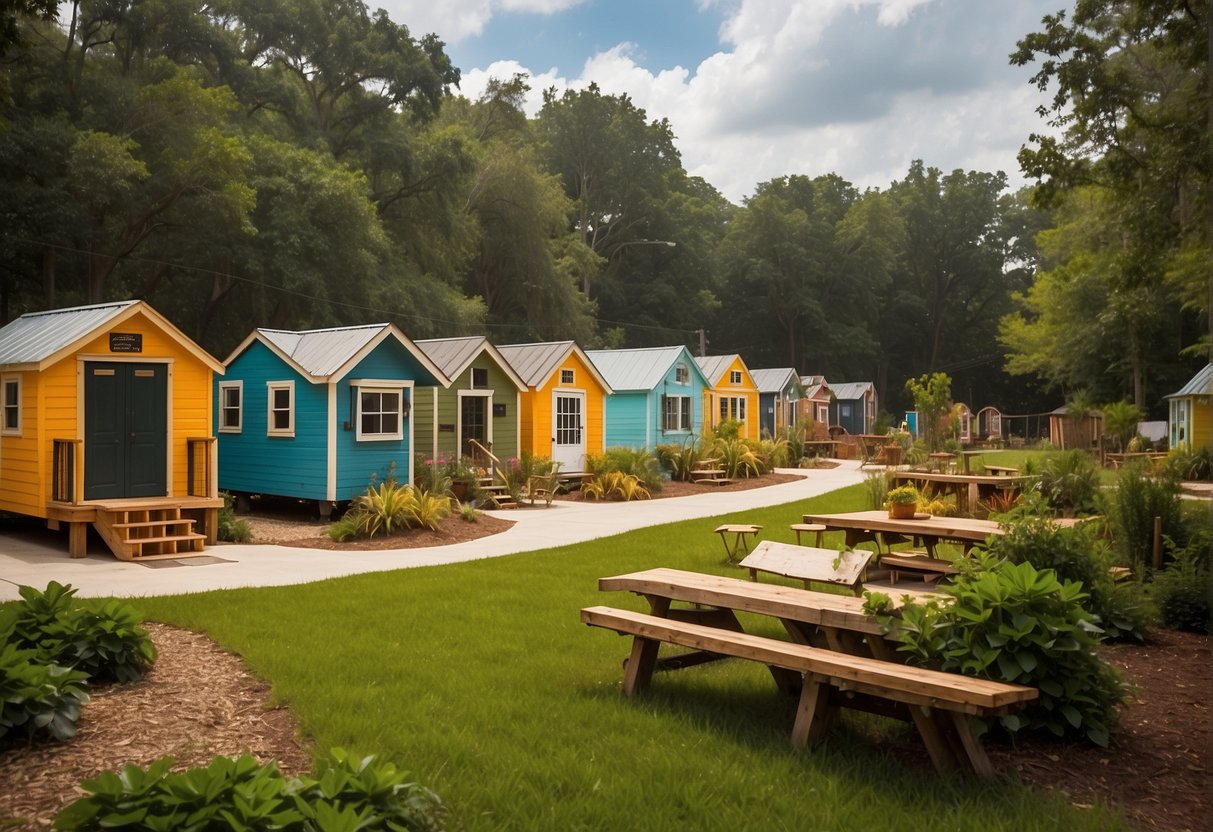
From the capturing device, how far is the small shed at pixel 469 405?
Answer: 21.4 metres

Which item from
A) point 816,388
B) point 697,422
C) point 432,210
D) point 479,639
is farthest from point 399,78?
point 479,639

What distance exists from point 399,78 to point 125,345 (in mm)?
26852

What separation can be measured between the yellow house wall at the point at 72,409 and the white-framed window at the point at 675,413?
52.9ft

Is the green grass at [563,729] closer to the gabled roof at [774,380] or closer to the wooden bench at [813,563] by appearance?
the wooden bench at [813,563]

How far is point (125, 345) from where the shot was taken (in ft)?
46.6

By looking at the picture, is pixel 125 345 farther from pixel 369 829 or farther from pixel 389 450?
pixel 369 829

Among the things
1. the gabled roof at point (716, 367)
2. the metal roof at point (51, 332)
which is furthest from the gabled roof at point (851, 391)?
the metal roof at point (51, 332)

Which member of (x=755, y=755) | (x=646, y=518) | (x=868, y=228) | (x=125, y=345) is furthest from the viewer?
(x=868, y=228)

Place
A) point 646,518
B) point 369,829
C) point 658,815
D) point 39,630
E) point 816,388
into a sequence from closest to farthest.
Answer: point 369,829, point 658,815, point 39,630, point 646,518, point 816,388

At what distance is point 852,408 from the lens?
56562mm

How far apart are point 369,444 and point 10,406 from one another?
5.41m

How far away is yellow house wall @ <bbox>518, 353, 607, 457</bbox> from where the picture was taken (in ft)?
78.2

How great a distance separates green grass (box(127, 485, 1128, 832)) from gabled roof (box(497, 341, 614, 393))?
48.8 feet

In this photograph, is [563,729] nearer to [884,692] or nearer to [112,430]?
[884,692]
